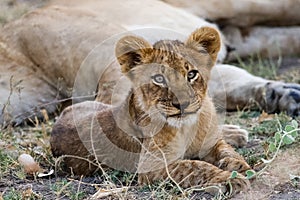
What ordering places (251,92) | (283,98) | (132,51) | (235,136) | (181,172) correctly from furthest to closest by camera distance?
(251,92) → (283,98) → (235,136) → (132,51) → (181,172)

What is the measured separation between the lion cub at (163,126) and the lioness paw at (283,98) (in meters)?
0.72

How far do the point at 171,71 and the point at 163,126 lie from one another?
19cm

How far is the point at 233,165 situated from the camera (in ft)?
7.85

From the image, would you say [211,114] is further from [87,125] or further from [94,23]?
[94,23]

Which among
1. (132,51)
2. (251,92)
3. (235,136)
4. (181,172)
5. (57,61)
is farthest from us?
(57,61)

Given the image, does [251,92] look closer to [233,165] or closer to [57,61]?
[57,61]

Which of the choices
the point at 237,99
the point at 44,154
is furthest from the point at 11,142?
the point at 237,99

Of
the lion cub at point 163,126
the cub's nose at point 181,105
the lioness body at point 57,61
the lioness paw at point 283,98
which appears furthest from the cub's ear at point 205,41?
the lioness body at point 57,61

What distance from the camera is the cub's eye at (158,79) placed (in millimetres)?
2356

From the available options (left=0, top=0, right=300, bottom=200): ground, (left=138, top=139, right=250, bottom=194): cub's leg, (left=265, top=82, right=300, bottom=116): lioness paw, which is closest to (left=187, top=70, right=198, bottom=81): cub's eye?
(left=138, top=139, right=250, bottom=194): cub's leg

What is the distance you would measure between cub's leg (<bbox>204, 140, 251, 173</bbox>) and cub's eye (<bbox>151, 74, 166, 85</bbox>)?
32 centimetres

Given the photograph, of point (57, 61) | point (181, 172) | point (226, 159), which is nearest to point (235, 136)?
point (226, 159)

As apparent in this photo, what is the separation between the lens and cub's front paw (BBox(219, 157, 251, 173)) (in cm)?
237

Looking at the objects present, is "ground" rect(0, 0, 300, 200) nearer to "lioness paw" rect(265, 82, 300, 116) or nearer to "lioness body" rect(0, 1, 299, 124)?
"lioness paw" rect(265, 82, 300, 116)
